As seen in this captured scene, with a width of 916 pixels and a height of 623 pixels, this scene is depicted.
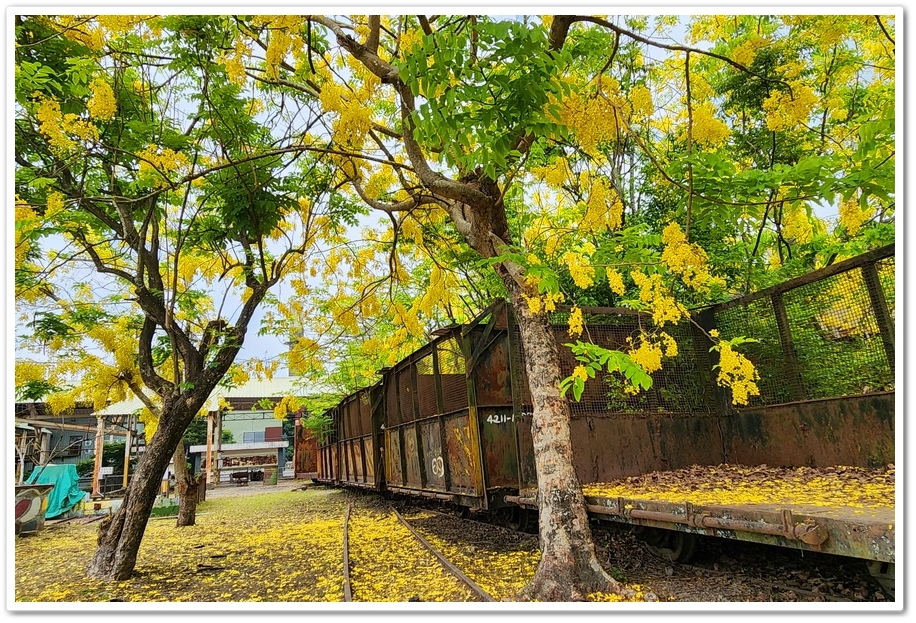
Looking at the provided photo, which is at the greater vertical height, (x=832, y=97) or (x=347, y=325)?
(x=832, y=97)

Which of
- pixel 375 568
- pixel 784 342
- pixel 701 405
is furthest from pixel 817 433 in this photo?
pixel 375 568

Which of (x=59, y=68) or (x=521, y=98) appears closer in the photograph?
(x=521, y=98)

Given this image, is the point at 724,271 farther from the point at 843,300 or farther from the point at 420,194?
the point at 420,194

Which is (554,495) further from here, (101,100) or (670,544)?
(101,100)

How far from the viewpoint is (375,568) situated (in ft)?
19.9

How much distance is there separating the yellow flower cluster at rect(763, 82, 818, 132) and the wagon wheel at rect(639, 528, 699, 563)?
4072 millimetres

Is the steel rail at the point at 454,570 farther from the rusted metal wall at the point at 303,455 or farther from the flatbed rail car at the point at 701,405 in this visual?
the rusted metal wall at the point at 303,455

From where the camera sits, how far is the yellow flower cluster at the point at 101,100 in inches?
200

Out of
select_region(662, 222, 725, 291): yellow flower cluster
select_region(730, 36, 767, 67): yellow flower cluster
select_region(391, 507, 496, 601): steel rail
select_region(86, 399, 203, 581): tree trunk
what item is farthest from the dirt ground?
select_region(86, 399, 203, 581): tree trunk

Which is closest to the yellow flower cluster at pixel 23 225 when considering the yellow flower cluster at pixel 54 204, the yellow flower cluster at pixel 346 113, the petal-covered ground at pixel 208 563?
the yellow flower cluster at pixel 54 204

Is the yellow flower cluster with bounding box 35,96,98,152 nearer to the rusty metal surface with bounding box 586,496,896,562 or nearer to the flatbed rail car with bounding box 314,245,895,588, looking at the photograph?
the flatbed rail car with bounding box 314,245,895,588

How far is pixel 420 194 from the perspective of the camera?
19.9ft

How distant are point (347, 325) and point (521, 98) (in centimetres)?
619
